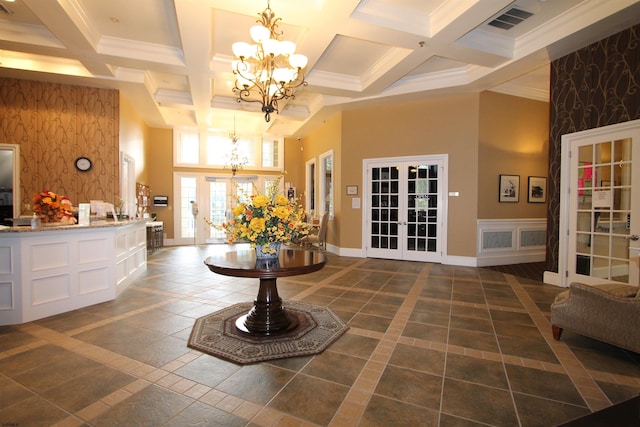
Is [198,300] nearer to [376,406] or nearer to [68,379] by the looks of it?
[68,379]

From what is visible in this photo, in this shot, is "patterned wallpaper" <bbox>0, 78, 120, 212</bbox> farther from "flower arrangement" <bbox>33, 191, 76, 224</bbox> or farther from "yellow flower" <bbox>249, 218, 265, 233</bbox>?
"yellow flower" <bbox>249, 218, 265, 233</bbox>

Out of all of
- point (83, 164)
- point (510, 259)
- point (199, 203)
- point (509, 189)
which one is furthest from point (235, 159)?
point (510, 259)

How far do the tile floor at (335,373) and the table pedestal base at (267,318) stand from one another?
0.51 meters

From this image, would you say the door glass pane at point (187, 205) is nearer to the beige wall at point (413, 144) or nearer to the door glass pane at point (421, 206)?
the beige wall at point (413, 144)

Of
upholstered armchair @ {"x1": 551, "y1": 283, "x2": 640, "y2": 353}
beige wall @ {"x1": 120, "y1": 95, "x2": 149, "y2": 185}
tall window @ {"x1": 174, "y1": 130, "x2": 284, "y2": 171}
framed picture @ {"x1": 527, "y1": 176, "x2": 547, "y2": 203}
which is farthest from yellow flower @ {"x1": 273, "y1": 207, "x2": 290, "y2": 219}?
tall window @ {"x1": 174, "y1": 130, "x2": 284, "y2": 171}

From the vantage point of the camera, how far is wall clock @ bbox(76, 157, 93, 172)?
6.17 m

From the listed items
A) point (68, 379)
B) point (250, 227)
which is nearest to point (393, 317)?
point (250, 227)

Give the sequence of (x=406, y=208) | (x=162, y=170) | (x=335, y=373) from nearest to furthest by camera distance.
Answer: (x=335, y=373) < (x=406, y=208) < (x=162, y=170)

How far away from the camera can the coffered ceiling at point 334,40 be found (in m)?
3.90

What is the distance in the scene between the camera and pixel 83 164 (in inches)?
244

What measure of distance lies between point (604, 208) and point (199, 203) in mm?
9692

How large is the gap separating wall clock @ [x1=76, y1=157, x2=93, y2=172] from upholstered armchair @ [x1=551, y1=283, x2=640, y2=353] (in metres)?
7.83

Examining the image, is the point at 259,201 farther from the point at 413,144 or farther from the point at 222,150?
the point at 222,150

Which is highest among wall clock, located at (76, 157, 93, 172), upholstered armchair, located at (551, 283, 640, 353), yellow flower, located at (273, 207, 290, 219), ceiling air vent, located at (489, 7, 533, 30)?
ceiling air vent, located at (489, 7, 533, 30)
